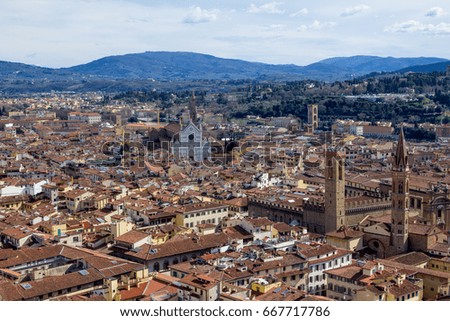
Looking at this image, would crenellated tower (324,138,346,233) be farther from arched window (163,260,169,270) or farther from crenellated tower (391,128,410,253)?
arched window (163,260,169,270)

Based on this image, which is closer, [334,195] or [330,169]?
[334,195]

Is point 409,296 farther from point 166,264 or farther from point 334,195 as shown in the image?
point 334,195

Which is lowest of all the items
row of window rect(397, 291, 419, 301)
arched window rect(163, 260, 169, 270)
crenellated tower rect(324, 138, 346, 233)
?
arched window rect(163, 260, 169, 270)

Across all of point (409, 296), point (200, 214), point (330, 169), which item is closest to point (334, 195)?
point (330, 169)

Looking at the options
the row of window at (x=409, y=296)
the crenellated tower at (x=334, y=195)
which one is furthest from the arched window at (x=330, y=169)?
the row of window at (x=409, y=296)

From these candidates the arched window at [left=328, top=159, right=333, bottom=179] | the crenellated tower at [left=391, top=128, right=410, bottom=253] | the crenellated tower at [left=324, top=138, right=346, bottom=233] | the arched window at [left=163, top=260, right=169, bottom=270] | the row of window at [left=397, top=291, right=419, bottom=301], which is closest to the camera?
the row of window at [left=397, top=291, right=419, bottom=301]

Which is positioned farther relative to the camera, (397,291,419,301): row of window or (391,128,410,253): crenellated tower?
(391,128,410,253): crenellated tower

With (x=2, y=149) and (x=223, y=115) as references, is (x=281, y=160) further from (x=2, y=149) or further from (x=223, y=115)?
(x=223, y=115)

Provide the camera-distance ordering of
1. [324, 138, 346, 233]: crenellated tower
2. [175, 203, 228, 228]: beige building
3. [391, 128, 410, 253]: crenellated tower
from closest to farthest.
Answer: [391, 128, 410, 253]: crenellated tower, [324, 138, 346, 233]: crenellated tower, [175, 203, 228, 228]: beige building

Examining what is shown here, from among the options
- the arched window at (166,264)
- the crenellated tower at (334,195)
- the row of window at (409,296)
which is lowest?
the arched window at (166,264)

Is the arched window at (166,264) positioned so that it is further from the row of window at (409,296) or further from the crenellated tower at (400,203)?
the crenellated tower at (400,203)

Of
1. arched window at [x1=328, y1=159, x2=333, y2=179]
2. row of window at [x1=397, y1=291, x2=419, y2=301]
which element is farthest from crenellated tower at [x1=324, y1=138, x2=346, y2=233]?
row of window at [x1=397, y1=291, x2=419, y2=301]

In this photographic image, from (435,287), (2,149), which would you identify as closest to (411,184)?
(435,287)
